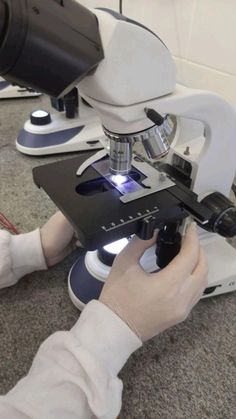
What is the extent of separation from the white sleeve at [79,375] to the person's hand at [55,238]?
0.70ft

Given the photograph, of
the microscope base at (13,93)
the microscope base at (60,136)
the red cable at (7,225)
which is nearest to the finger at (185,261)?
the red cable at (7,225)

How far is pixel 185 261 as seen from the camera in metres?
0.41

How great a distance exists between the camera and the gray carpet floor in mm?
394

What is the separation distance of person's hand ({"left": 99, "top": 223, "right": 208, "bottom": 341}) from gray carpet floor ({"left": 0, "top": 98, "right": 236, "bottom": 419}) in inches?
3.1

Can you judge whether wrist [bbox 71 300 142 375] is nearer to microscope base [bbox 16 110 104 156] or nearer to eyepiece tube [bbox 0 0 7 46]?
eyepiece tube [bbox 0 0 7 46]

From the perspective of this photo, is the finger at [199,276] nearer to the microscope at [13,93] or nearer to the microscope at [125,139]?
the microscope at [125,139]

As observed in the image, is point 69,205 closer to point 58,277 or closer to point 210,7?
point 58,277

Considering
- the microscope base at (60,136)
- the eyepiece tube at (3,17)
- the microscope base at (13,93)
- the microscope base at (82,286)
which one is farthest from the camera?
the microscope base at (13,93)

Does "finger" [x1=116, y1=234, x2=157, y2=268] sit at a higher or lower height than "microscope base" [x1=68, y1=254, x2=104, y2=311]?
higher

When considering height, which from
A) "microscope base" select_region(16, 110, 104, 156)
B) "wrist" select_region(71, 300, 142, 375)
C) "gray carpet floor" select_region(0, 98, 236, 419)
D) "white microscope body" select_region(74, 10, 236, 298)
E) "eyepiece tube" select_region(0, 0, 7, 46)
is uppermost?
"eyepiece tube" select_region(0, 0, 7, 46)

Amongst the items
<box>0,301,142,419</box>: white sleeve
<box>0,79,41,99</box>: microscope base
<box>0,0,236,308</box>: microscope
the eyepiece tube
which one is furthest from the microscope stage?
<box>0,79,41,99</box>: microscope base

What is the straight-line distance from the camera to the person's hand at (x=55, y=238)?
0.56 meters

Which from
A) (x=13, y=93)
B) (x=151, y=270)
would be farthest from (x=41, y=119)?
(x=151, y=270)

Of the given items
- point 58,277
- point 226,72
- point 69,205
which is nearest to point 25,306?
point 58,277
